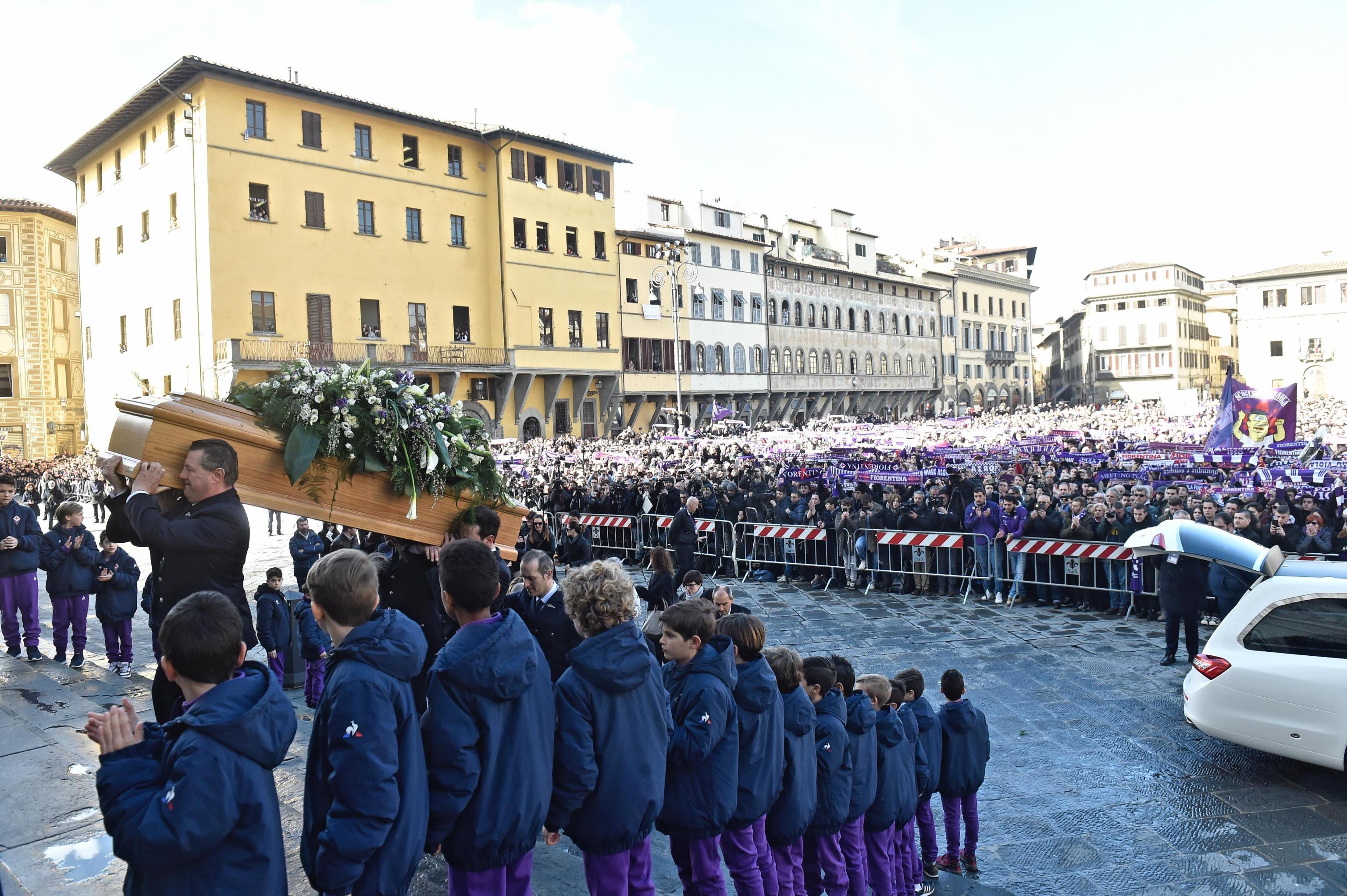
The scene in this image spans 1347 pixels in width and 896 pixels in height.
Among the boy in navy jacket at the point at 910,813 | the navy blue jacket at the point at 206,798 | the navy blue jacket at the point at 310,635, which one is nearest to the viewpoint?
the navy blue jacket at the point at 206,798

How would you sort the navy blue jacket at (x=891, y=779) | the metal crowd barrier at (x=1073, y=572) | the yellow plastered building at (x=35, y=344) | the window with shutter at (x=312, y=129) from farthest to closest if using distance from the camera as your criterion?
the yellow plastered building at (x=35, y=344), the window with shutter at (x=312, y=129), the metal crowd barrier at (x=1073, y=572), the navy blue jacket at (x=891, y=779)

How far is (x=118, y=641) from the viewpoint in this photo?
8539mm

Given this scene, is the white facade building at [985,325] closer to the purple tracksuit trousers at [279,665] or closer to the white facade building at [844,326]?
the white facade building at [844,326]

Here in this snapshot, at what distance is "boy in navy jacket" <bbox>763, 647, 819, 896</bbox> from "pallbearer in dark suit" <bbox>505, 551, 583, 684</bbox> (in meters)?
1.03

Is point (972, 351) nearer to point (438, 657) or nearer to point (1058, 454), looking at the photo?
point (1058, 454)

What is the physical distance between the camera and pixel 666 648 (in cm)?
372

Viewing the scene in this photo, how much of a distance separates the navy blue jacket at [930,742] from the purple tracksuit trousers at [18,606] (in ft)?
25.0

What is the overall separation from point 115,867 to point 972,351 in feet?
256

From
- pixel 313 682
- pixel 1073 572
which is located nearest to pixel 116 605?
pixel 313 682

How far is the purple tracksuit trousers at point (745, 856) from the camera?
3.91 metres

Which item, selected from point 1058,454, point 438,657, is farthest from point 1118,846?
point 1058,454

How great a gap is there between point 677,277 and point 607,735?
43.3m

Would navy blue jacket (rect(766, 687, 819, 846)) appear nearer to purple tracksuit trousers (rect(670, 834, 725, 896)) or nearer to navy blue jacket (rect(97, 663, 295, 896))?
purple tracksuit trousers (rect(670, 834, 725, 896))

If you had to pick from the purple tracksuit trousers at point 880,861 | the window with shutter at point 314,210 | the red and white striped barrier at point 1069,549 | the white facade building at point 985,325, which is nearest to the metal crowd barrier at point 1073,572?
the red and white striped barrier at point 1069,549
